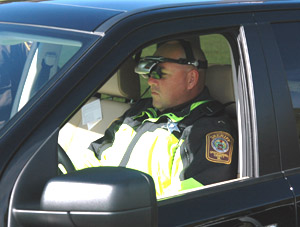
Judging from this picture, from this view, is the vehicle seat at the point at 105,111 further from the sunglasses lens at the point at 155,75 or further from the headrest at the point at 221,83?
the headrest at the point at 221,83

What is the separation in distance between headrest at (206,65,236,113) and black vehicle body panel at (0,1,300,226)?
1.46 ft

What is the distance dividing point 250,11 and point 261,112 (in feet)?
1.21

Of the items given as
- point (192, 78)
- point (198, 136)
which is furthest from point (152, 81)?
point (198, 136)

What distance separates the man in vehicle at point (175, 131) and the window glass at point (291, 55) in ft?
0.92

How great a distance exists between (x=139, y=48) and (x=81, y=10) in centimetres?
31

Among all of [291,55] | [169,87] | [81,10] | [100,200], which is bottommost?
[100,200]

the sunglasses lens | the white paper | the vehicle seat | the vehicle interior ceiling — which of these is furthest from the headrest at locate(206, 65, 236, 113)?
the white paper

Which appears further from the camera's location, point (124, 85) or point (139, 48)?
point (124, 85)

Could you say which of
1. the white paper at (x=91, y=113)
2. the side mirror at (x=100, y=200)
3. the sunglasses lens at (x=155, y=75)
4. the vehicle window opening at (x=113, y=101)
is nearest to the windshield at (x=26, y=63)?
the side mirror at (x=100, y=200)

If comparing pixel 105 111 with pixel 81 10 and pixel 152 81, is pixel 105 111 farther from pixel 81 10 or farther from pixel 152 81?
pixel 81 10

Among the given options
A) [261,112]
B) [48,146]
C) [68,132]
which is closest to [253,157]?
[261,112]

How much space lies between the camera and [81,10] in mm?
2264

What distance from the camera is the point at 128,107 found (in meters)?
3.39

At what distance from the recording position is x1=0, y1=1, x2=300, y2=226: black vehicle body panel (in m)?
1.83
